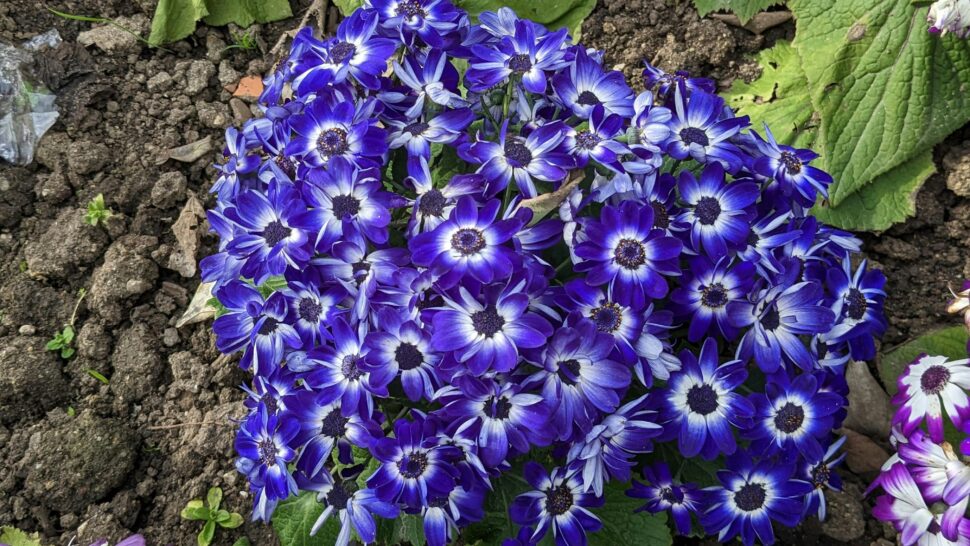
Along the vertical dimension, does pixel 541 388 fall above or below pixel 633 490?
above

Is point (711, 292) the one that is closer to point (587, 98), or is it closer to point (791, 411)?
point (791, 411)

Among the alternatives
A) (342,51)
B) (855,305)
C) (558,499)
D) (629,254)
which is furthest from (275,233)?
(855,305)

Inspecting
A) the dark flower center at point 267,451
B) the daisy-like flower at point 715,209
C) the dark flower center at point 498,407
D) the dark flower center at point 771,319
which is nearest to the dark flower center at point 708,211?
the daisy-like flower at point 715,209

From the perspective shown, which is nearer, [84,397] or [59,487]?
[59,487]

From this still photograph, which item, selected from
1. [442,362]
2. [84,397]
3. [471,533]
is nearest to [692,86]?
[442,362]

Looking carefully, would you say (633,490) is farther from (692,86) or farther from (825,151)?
(825,151)

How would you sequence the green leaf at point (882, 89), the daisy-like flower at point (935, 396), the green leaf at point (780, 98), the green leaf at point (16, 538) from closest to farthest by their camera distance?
1. the daisy-like flower at point (935, 396)
2. the green leaf at point (16, 538)
3. the green leaf at point (882, 89)
4. the green leaf at point (780, 98)

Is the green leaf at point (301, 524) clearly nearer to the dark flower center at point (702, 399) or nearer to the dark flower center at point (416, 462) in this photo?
the dark flower center at point (416, 462)
